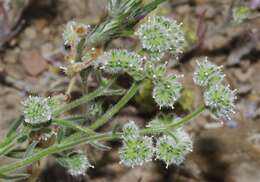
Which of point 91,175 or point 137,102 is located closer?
point 91,175

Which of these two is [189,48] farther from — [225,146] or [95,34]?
[95,34]

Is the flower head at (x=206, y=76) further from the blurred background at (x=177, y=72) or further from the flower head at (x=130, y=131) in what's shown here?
the blurred background at (x=177, y=72)

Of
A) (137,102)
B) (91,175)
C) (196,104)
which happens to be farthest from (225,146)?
(91,175)

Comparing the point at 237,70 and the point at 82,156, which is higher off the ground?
the point at 237,70

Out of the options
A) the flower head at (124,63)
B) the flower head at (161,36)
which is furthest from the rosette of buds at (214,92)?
the flower head at (124,63)

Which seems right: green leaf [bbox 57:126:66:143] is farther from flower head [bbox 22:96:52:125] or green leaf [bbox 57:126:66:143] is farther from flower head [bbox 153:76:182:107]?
flower head [bbox 153:76:182:107]

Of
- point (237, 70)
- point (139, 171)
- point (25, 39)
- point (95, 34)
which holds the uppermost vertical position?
point (25, 39)
